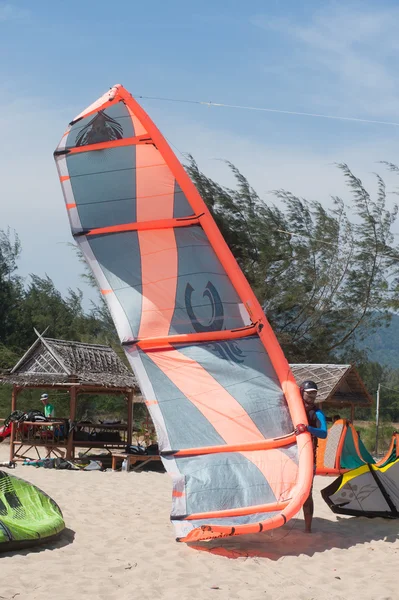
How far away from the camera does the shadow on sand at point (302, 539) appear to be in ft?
19.1

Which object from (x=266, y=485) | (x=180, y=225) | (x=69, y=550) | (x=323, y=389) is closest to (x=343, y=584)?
(x=266, y=485)

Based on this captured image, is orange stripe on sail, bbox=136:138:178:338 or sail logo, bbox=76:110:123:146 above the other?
sail logo, bbox=76:110:123:146

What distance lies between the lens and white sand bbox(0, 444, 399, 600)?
4688 millimetres

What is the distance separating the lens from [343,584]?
510cm

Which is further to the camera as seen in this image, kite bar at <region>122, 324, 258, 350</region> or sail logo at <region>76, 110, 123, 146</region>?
sail logo at <region>76, 110, 123, 146</region>

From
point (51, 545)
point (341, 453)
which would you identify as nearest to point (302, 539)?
point (51, 545)

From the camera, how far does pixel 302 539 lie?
20.9 feet

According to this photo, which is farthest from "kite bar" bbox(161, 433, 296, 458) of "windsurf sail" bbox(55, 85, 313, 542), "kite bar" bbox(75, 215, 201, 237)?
"kite bar" bbox(75, 215, 201, 237)

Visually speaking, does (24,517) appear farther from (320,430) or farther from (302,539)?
(320,430)

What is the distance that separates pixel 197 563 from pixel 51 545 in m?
1.22

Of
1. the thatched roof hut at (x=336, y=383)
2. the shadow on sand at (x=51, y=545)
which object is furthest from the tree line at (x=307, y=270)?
the shadow on sand at (x=51, y=545)

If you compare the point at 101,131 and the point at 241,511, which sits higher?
the point at 101,131

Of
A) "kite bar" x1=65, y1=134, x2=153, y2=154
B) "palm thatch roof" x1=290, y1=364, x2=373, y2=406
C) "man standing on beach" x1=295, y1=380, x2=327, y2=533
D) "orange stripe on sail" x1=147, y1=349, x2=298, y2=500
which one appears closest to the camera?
"orange stripe on sail" x1=147, y1=349, x2=298, y2=500

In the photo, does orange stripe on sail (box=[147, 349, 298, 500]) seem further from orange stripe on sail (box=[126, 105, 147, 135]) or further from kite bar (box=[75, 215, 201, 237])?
orange stripe on sail (box=[126, 105, 147, 135])
